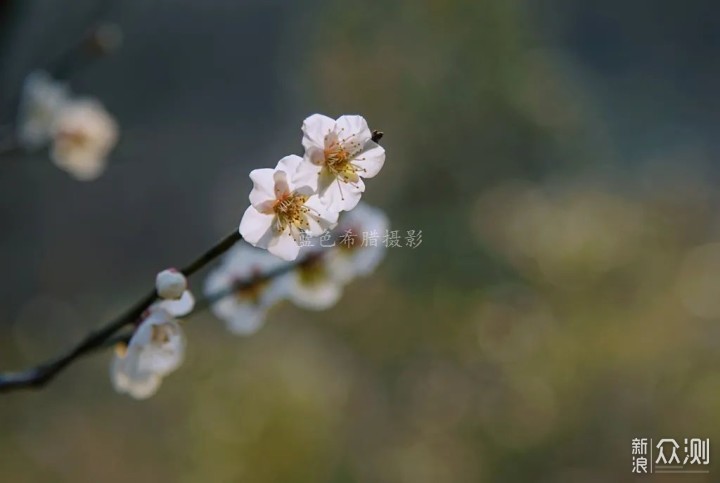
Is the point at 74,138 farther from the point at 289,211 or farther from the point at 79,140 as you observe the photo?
the point at 289,211

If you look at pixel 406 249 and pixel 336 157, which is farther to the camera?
pixel 406 249

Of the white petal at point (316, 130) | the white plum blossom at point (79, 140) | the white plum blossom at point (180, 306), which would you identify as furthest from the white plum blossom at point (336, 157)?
the white plum blossom at point (79, 140)

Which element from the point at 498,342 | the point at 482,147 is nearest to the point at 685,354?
the point at 498,342

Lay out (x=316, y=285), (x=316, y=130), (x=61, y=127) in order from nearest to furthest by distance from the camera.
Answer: (x=316, y=130) → (x=316, y=285) → (x=61, y=127)

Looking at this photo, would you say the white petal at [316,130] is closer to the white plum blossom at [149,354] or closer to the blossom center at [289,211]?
the blossom center at [289,211]

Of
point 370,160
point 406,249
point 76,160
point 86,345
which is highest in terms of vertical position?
point 406,249

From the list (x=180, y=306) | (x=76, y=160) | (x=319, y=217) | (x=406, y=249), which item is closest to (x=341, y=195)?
(x=319, y=217)

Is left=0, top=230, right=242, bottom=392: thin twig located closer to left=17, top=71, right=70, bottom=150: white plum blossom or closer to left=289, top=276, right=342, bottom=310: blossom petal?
left=289, top=276, right=342, bottom=310: blossom petal

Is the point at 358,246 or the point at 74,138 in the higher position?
the point at 74,138

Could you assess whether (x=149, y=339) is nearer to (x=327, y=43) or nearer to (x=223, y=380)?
(x=223, y=380)
